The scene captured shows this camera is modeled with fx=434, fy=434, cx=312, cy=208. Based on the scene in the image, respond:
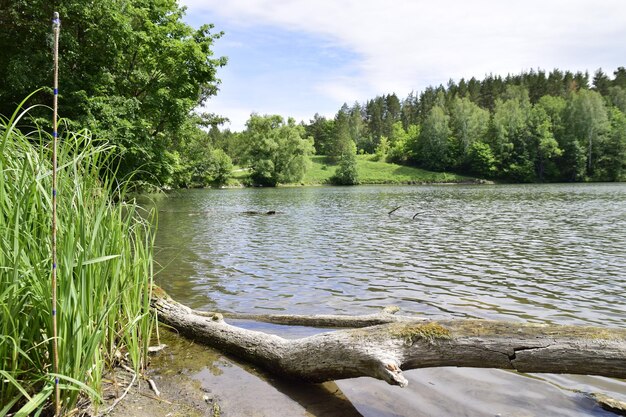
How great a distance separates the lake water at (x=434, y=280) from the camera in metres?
Result: 4.70

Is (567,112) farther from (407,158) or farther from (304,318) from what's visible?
(304,318)

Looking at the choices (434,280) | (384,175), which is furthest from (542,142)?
(434,280)

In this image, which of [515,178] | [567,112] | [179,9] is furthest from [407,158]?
[179,9]

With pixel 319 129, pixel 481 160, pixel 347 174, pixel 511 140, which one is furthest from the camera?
pixel 319 129

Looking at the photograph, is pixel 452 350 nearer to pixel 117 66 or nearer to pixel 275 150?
pixel 117 66

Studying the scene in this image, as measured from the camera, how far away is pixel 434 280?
10.4 metres

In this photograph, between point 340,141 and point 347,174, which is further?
point 340,141

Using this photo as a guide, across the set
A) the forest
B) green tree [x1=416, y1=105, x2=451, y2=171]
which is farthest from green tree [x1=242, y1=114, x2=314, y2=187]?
green tree [x1=416, y1=105, x2=451, y2=171]

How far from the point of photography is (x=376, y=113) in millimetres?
135875

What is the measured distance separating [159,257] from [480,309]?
30.6 ft

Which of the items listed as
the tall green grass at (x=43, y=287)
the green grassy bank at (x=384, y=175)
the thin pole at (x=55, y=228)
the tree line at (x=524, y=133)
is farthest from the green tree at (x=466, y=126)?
the thin pole at (x=55, y=228)

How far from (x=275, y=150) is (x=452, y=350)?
75137mm

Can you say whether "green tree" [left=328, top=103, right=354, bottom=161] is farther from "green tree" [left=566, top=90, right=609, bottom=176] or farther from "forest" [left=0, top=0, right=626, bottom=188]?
"green tree" [left=566, top=90, right=609, bottom=176]

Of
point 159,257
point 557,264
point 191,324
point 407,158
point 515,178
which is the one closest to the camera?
point 191,324
